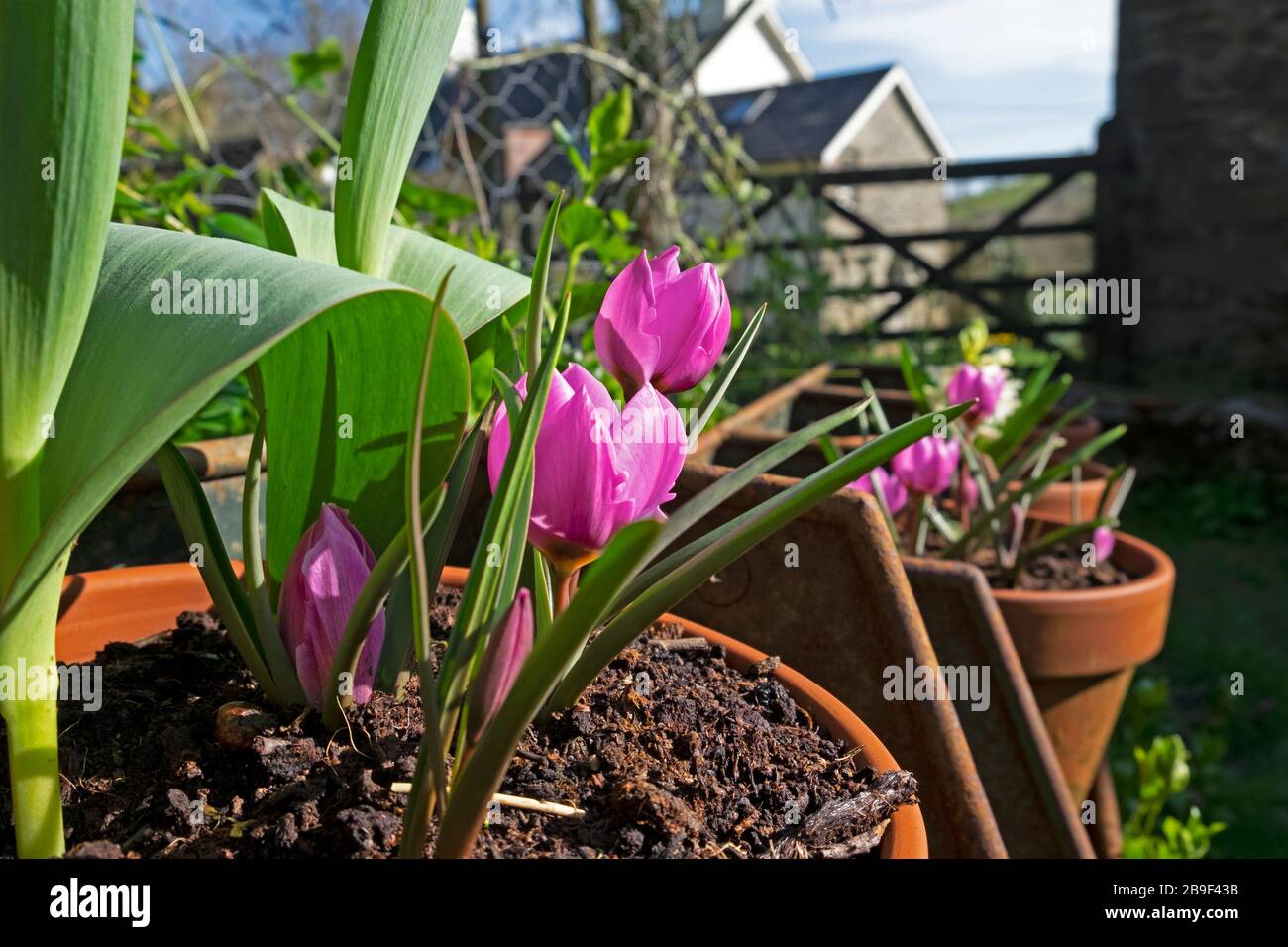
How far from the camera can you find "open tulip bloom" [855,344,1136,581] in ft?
3.83

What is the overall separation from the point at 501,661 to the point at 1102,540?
3.73 ft

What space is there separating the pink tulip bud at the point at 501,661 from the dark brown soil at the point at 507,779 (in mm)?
81

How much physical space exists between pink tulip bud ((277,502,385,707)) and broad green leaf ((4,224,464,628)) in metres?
0.11

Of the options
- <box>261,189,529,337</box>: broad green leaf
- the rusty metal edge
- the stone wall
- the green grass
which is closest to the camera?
<box>261,189,529,337</box>: broad green leaf

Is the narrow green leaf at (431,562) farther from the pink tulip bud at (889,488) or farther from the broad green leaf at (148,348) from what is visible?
the pink tulip bud at (889,488)

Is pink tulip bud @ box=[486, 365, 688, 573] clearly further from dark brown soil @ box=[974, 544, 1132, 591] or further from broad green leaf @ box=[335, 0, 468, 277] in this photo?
dark brown soil @ box=[974, 544, 1132, 591]

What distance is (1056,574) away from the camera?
1.34m

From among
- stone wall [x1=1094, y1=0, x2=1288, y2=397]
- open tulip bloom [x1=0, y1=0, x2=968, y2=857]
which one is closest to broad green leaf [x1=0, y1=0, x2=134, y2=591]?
open tulip bloom [x1=0, y1=0, x2=968, y2=857]

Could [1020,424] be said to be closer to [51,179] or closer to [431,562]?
[431,562]

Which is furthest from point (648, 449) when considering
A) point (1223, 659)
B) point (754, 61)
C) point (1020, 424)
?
point (754, 61)

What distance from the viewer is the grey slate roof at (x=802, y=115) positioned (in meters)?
13.4

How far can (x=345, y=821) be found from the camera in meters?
0.43
